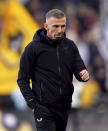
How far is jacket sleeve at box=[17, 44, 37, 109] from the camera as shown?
5.83 metres

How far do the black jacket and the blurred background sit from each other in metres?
4.73

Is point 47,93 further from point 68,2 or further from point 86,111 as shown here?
point 68,2

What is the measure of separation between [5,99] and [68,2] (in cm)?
263

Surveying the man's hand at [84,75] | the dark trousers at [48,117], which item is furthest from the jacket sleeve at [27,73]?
the man's hand at [84,75]

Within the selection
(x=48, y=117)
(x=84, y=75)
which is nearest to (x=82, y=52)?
(x=84, y=75)

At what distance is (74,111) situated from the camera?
10930 millimetres

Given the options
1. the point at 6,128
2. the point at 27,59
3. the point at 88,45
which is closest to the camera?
the point at 27,59

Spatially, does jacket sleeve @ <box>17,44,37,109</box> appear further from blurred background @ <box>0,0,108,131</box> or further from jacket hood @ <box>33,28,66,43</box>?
blurred background @ <box>0,0,108,131</box>

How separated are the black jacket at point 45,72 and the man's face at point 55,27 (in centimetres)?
12

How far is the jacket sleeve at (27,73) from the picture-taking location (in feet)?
19.1

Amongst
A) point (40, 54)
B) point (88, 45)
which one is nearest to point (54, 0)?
point (88, 45)

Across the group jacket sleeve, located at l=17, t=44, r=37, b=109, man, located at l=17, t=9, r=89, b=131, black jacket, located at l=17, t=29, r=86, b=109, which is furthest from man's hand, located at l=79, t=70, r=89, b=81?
jacket sleeve, located at l=17, t=44, r=37, b=109

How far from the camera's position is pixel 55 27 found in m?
5.74

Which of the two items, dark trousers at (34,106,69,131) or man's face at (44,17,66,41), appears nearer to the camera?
man's face at (44,17,66,41)
